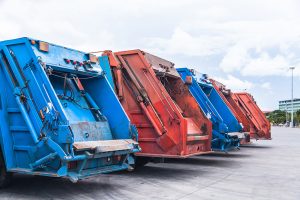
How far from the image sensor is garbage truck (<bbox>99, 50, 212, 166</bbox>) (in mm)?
8359

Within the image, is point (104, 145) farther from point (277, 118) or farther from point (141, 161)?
point (277, 118)

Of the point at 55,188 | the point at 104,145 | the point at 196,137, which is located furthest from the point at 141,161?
the point at 104,145

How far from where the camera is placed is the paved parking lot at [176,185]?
21.4ft

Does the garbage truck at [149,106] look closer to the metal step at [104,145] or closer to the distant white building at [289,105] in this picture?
the metal step at [104,145]

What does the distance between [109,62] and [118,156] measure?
271 centimetres

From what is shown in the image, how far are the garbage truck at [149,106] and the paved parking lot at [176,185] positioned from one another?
595mm

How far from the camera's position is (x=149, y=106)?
8.55 m

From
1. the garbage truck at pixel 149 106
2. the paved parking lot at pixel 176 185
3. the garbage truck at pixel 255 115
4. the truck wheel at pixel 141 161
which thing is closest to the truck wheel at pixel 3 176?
the paved parking lot at pixel 176 185

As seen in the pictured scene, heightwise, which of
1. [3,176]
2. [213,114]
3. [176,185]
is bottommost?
[176,185]

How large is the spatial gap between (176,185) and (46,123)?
3.03 meters

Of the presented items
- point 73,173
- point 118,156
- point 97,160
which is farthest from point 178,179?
point 73,173

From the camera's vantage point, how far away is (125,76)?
8.88 meters

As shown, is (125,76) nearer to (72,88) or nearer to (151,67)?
(151,67)

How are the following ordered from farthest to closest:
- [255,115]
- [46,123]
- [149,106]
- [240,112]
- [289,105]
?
[289,105] < [255,115] < [240,112] < [149,106] < [46,123]
